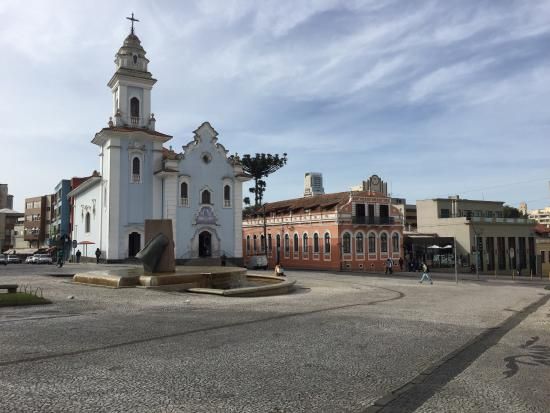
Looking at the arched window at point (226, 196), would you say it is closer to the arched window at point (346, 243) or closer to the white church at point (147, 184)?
the white church at point (147, 184)

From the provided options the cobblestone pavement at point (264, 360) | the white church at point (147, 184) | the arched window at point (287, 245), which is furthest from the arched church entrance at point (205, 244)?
the cobblestone pavement at point (264, 360)

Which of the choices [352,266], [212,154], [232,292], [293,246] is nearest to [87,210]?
[212,154]

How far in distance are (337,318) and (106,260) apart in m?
31.7

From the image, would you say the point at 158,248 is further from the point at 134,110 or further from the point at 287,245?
the point at 287,245

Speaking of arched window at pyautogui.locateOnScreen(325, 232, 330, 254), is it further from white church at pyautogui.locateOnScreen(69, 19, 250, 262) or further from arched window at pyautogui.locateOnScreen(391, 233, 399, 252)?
white church at pyautogui.locateOnScreen(69, 19, 250, 262)

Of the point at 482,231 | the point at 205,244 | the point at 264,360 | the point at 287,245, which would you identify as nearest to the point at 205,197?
the point at 205,244

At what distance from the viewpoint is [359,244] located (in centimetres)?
5081

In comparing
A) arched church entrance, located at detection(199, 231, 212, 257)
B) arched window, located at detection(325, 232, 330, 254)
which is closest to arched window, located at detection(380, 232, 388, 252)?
arched window, located at detection(325, 232, 330, 254)

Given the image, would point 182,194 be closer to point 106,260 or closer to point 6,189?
point 106,260

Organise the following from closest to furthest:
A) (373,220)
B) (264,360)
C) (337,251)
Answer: (264,360) → (337,251) → (373,220)

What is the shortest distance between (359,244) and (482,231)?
67.8 feet

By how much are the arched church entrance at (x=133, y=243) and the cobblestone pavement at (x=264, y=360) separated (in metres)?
27.6

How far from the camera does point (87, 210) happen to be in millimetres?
47594

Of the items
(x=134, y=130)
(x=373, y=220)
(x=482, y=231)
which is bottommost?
(x=482, y=231)
